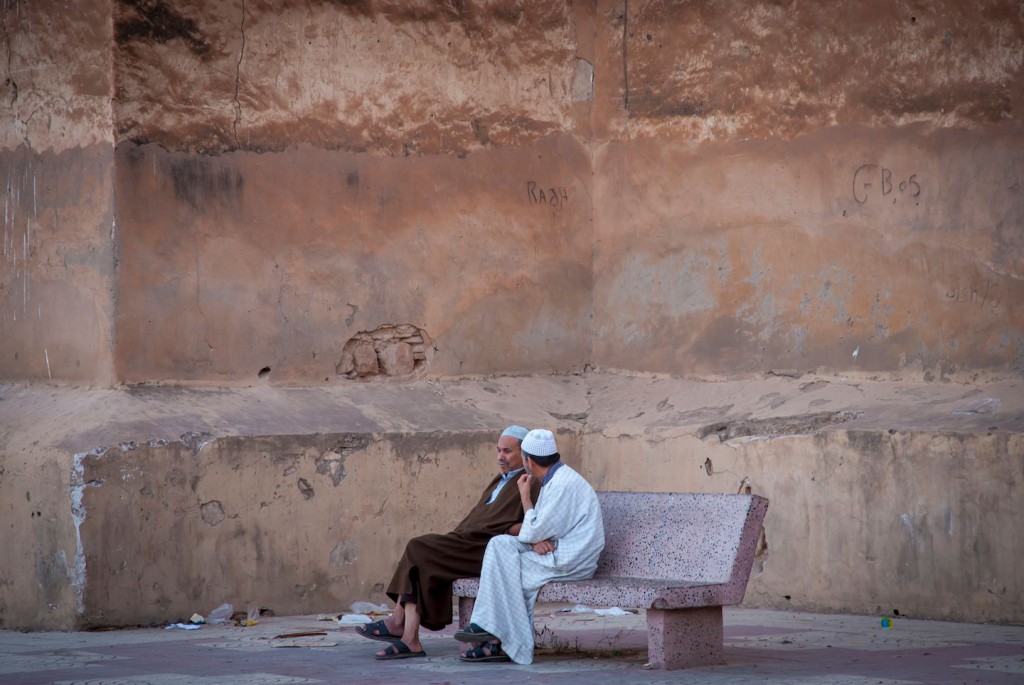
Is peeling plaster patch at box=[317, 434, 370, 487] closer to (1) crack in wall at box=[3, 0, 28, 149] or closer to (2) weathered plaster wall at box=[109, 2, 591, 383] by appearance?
(2) weathered plaster wall at box=[109, 2, 591, 383]

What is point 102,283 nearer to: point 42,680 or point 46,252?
point 46,252

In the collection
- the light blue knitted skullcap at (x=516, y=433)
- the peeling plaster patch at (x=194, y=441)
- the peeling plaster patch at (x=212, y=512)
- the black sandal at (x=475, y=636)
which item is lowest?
the black sandal at (x=475, y=636)

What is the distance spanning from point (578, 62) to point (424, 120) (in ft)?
4.67

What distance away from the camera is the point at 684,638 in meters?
6.93

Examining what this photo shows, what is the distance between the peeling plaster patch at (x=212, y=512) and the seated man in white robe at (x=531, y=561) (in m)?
2.26

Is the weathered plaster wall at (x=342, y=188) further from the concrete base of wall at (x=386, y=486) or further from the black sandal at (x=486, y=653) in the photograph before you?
the black sandal at (x=486, y=653)

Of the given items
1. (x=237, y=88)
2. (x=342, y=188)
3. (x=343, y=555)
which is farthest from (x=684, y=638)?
(x=237, y=88)

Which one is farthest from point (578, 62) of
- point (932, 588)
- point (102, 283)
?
point (932, 588)

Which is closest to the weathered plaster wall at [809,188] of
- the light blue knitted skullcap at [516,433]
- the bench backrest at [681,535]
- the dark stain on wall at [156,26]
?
the bench backrest at [681,535]

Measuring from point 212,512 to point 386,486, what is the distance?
3.92 feet

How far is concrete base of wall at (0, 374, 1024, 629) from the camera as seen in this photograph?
845 cm

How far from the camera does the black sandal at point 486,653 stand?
23.6 feet

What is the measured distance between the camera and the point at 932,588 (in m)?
8.56

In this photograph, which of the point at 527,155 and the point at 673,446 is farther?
the point at 527,155
